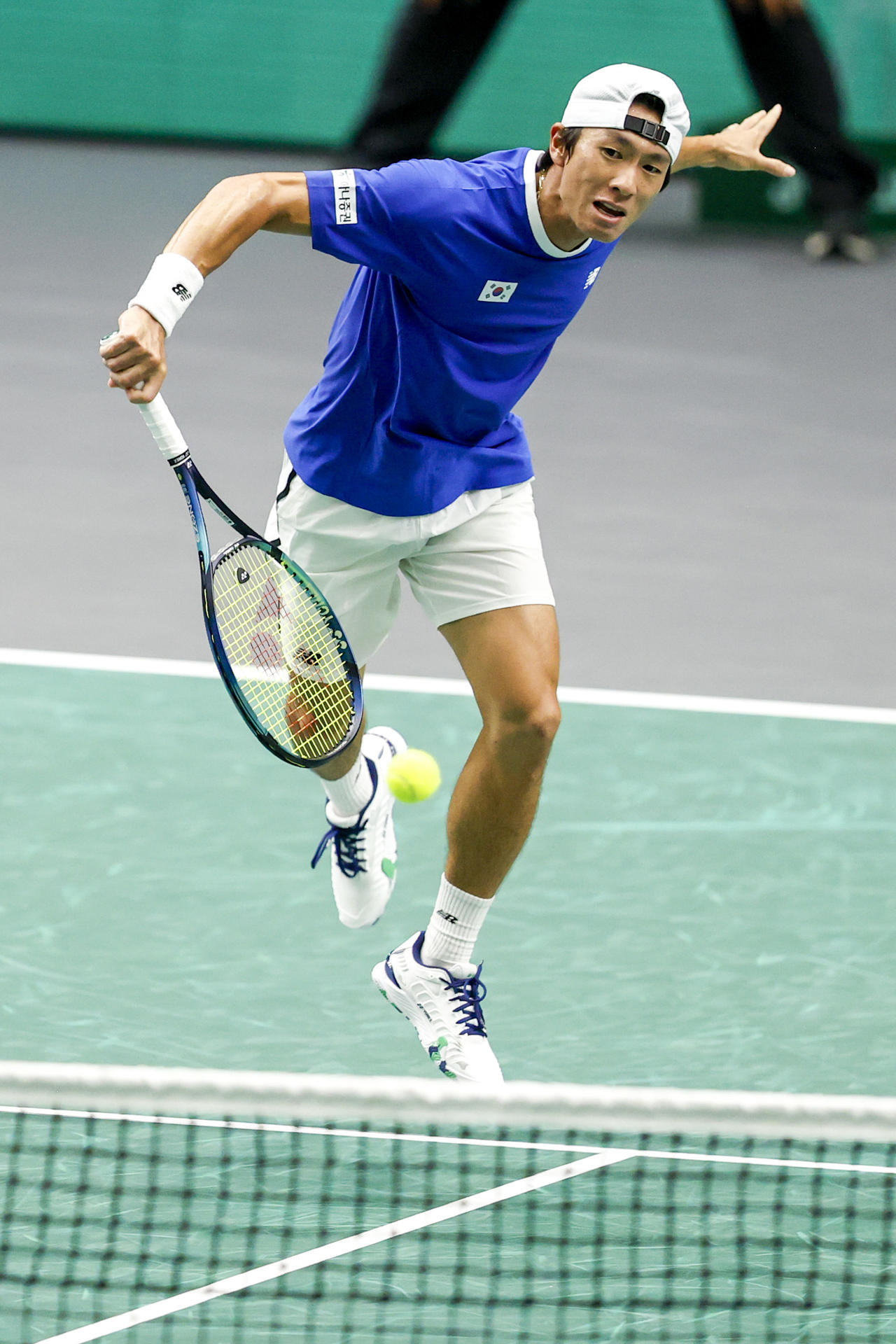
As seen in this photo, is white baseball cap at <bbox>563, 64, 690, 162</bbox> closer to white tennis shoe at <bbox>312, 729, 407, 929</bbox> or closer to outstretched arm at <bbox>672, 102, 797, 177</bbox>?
outstretched arm at <bbox>672, 102, 797, 177</bbox>

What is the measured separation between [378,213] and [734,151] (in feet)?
3.97

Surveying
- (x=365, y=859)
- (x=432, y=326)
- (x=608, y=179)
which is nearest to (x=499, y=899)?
(x=365, y=859)

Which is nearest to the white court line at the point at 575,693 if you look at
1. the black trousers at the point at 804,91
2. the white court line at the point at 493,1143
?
the white court line at the point at 493,1143

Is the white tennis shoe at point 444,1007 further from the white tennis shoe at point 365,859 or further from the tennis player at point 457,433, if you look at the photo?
the white tennis shoe at point 365,859

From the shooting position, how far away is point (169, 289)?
3.73m

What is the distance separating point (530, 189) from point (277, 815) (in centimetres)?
217

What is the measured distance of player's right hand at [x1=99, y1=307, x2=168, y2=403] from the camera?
356cm

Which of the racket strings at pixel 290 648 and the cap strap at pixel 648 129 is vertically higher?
the cap strap at pixel 648 129

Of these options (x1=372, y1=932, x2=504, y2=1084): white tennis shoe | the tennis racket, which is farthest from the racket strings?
(x1=372, y1=932, x2=504, y2=1084): white tennis shoe

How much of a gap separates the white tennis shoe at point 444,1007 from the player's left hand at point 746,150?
1998 mm

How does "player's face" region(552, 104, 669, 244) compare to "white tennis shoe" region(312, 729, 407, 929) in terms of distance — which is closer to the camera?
"player's face" region(552, 104, 669, 244)

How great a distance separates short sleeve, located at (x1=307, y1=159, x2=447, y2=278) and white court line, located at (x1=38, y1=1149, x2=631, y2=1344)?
1854 mm

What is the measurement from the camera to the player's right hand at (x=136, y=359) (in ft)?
11.7

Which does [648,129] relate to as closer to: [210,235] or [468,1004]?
[210,235]
